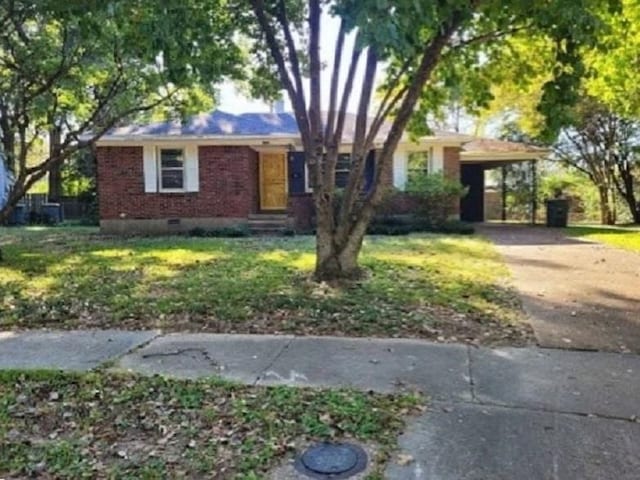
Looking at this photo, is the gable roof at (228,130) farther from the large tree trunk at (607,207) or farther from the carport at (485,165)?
the large tree trunk at (607,207)

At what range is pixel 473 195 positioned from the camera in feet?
80.6

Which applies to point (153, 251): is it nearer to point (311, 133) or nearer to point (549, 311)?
point (311, 133)

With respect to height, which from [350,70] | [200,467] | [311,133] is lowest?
[200,467]

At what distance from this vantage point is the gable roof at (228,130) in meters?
18.3

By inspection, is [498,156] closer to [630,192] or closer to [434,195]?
[434,195]

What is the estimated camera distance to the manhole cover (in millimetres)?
3322

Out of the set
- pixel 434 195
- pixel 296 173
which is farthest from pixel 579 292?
pixel 296 173

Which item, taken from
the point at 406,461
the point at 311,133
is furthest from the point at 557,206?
the point at 406,461

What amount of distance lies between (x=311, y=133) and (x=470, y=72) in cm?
343

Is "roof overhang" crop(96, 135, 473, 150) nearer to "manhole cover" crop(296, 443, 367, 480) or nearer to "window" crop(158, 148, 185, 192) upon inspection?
"window" crop(158, 148, 185, 192)

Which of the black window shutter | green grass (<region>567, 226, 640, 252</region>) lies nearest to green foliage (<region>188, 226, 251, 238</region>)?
the black window shutter

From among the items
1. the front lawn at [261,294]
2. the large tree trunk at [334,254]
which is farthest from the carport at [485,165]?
the large tree trunk at [334,254]

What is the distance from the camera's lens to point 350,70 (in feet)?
27.8

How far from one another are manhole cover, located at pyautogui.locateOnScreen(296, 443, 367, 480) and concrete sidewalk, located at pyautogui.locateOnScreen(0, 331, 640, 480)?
0.79 feet
